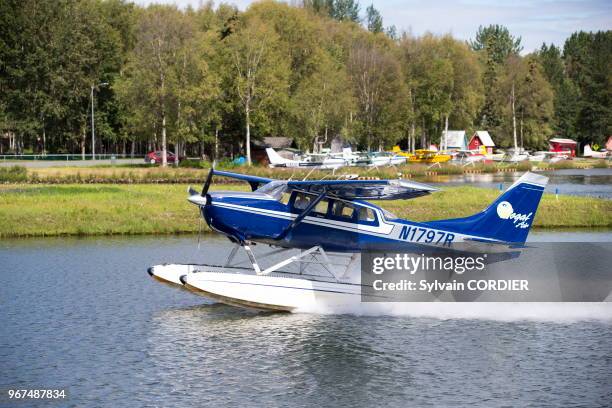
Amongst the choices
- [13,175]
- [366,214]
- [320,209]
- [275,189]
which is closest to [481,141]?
[13,175]

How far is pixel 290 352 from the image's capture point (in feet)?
61.6

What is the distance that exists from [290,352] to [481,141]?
11621cm

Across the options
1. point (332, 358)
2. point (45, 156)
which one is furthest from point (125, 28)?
point (332, 358)

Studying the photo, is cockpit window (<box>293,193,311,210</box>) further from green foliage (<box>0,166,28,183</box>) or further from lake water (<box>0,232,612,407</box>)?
green foliage (<box>0,166,28,183</box>)

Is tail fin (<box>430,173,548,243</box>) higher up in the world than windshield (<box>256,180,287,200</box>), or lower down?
lower down

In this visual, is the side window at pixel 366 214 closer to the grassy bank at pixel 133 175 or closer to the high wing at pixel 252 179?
the high wing at pixel 252 179

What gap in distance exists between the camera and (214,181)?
182ft

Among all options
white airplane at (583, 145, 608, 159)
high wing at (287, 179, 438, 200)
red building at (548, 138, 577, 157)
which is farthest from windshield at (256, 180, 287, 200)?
red building at (548, 138, 577, 157)

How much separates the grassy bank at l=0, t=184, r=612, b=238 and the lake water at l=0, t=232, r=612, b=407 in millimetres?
11863

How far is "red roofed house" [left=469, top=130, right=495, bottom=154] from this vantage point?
130000 mm

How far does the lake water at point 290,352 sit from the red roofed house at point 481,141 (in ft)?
359

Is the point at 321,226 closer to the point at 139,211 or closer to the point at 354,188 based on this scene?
the point at 354,188

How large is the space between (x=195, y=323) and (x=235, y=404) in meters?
5.94

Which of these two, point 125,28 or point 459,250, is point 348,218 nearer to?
point 459,250
